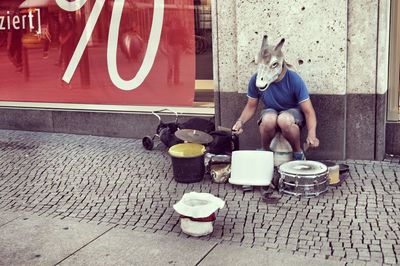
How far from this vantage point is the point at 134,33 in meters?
7.74

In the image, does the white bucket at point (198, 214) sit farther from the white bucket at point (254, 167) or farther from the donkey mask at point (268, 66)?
the donkey mask at point (268, 66)

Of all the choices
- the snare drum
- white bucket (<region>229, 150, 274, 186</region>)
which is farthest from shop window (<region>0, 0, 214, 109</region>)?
the snare drum

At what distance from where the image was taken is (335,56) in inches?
239

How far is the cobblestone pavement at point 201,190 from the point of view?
432cm

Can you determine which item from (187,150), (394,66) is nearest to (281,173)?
(187,150)

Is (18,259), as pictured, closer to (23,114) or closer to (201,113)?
(201,113)

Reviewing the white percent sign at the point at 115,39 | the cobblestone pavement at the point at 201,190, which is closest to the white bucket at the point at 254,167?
the cobblestone pavement at the point at 201,190

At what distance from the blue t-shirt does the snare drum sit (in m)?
0.78

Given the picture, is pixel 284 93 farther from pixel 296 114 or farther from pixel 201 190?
pixel 201 190

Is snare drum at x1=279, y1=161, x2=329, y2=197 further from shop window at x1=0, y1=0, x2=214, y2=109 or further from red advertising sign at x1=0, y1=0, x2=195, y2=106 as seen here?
red advertising sign at x1=0, y1=0, x2=195, y2=106

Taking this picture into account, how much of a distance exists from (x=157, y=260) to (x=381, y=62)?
333 cm

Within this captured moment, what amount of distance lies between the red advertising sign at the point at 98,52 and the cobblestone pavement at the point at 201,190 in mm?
997

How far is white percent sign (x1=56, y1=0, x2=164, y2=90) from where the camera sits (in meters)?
7.55

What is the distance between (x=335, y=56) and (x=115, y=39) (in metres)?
3.14
